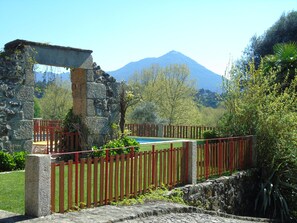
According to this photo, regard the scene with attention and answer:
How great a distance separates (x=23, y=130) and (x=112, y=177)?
5.19 metres

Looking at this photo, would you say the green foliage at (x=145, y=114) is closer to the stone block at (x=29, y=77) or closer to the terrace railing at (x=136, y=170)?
the terrace railing at (x=136, y=170)

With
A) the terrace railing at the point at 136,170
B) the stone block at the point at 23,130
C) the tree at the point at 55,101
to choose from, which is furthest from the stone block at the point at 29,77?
the tree at the point at 55,101

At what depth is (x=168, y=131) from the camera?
24.3 metres

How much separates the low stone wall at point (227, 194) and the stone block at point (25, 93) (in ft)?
17.7

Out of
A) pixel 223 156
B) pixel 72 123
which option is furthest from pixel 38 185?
pixel 72 123

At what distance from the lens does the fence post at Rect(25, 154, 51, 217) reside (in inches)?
250

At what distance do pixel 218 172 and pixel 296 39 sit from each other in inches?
754

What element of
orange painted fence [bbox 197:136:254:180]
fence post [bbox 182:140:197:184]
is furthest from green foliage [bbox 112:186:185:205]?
orange painted fence [bbox 197:136:254:180]

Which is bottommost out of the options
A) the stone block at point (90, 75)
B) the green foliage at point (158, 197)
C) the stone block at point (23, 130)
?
the green foliage at point (158, 197)

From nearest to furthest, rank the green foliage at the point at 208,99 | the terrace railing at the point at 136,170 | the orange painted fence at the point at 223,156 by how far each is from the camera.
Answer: the terrace railing at the point at 136,170 < the orange painted fence at the point at 223,156 < the green foliage at the point at 208,99

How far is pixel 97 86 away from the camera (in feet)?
45.6

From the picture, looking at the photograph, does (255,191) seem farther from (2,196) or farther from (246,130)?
(2,196)

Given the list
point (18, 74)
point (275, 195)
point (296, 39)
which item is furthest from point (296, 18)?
point (18, 74)

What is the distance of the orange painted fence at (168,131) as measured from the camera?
2349 cm
